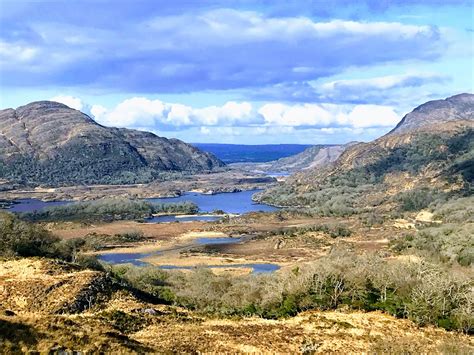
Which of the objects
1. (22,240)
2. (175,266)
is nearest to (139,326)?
(22,240)

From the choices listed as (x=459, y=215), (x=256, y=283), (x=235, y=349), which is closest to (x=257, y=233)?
(x=459, y=215)

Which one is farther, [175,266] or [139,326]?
[175,266]

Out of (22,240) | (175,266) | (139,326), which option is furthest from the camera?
(175,266)

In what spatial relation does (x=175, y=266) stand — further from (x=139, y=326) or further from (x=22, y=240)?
(x=139, y=326)

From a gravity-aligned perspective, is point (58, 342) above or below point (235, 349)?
above

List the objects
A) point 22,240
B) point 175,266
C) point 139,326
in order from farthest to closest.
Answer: point 175,266, point 22,240, point 139,326

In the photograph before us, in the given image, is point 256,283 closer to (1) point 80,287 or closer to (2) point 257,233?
(1) point 80,287

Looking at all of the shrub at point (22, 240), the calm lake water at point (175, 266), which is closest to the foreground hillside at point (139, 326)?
the shrub at point (22, 240)

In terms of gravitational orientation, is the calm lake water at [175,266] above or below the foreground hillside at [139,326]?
below

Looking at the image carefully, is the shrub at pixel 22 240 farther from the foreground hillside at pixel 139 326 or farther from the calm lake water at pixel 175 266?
the calm lake water at pixel 175 266
